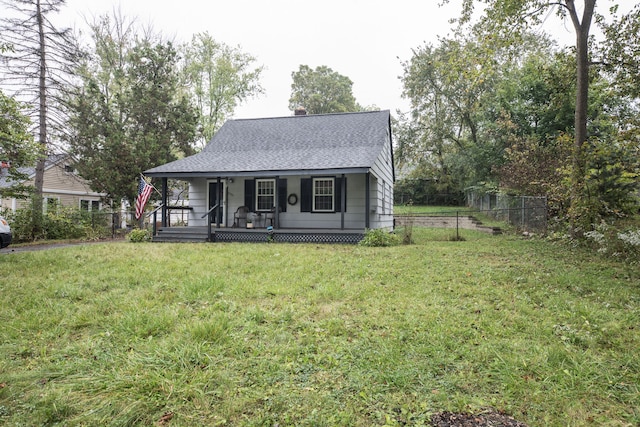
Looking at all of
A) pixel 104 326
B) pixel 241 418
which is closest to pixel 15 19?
pixel 104 326

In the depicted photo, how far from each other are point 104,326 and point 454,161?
23.6 m

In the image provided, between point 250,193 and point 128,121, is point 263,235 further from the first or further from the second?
point 128,121

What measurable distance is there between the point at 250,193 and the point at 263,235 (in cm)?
245

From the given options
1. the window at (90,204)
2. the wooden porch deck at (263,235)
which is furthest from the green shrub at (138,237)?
the window at (90,204)

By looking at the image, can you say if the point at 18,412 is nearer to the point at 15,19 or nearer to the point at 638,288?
the point at 638,288

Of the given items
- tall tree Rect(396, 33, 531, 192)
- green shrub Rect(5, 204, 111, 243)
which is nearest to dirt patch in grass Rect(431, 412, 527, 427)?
green shrub Rect(5, 204, 111, 243)

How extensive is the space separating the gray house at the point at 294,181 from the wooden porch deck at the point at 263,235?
4cm

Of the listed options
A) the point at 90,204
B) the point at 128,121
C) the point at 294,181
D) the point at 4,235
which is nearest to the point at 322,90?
A: the point at 128,121

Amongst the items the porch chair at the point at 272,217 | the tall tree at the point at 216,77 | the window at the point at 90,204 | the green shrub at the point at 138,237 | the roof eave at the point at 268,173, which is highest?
the tall tree at the point at 216,77

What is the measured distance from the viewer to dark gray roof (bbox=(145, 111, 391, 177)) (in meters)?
12.1

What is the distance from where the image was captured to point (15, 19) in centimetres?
1373

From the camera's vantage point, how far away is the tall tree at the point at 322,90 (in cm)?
3634

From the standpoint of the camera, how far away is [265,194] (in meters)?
13.8

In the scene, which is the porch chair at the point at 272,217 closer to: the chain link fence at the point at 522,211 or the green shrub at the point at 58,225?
the green shrub at the point at 58,225
